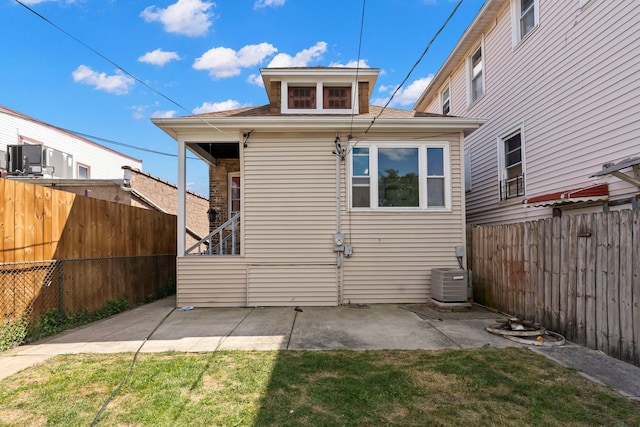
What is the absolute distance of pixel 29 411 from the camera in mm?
2920

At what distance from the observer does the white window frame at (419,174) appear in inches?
298

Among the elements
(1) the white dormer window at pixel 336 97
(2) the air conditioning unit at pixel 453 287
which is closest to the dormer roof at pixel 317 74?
(1) the white dormer window at pixel 336 97

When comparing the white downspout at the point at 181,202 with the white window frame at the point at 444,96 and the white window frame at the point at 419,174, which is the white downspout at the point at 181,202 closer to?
the white window frame at the point at 419,174

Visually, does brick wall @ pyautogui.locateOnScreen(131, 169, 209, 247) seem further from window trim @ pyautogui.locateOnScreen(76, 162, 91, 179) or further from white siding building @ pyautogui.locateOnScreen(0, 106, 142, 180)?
window trim @ pyautogui.locateOnScreen(76, 162, 91, 179)

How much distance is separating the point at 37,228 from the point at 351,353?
15.9ft

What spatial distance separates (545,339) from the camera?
15.7 feet

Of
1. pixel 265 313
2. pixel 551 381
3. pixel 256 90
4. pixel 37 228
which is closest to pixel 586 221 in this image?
pixel 551 381

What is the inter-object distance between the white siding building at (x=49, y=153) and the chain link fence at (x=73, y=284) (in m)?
4.80

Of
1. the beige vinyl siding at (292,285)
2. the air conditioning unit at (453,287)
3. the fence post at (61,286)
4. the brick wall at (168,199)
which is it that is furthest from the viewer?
the brick wall at (168,199)

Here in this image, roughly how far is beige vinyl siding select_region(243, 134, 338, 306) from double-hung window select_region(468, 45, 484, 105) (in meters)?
5.61

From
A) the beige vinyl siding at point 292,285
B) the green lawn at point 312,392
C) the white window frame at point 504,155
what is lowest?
the green lawn at point 312,392

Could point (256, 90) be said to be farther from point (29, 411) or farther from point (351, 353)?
point (29, 411)

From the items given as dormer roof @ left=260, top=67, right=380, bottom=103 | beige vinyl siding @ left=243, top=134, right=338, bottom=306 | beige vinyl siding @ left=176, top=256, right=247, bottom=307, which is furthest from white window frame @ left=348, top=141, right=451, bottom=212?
beige vinyl siding @ left=176, top=256, right=247, bottom=307

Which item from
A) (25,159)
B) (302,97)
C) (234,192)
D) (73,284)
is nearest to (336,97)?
(302,97)
